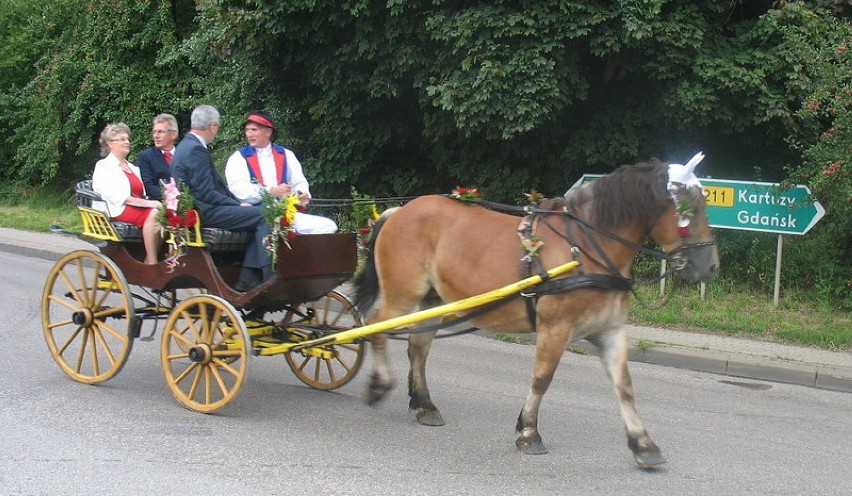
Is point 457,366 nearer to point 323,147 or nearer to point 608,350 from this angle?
point 608,350

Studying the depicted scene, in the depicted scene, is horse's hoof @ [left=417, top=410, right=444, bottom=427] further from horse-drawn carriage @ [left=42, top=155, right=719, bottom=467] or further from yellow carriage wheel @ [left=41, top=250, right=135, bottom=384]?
yellow carriage wheel @ [left=41, top=250, right=135, bottom=384]

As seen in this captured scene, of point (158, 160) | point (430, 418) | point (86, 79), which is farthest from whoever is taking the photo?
point (86, 79)

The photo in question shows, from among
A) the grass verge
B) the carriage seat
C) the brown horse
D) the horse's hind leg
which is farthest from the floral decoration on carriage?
the grass verge

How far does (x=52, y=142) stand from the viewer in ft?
67.9

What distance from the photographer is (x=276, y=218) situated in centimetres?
607

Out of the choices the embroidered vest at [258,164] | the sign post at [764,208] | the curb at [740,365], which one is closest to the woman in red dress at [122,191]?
the embroidered vest at [258,164]

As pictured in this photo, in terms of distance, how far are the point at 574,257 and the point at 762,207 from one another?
18.6 ft

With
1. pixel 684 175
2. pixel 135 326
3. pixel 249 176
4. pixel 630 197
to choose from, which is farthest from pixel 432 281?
pixel 135 326

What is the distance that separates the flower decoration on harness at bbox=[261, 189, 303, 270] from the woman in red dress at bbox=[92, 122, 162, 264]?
1192 mm

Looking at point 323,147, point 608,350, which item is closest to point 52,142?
point 323,147

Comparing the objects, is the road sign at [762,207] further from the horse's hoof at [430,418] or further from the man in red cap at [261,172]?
the man in red cap at [261,172]

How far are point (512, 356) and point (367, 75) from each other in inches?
212

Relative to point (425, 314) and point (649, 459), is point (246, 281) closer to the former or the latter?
point (425, 314)

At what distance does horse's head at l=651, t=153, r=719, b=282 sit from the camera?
526 centimetres
